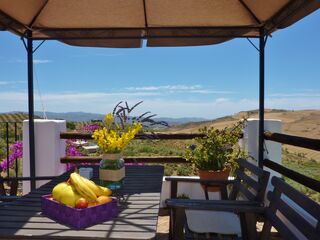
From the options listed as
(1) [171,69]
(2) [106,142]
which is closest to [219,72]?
(1) [171,69]

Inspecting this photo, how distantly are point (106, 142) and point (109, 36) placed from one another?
2.43m

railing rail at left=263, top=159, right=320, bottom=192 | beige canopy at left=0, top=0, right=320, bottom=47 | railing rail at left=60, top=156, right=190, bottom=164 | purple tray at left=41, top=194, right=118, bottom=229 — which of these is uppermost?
beige canopy at left=0, top=0, right=320, bottom=47

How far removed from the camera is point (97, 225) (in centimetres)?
165

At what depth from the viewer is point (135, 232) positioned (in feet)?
5.18

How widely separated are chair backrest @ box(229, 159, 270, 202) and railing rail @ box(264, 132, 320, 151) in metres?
0.49

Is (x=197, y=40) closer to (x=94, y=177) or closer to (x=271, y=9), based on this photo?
(x=271, y=9)

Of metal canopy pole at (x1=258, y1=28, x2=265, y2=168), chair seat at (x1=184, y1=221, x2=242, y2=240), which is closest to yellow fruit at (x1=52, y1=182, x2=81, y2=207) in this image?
chair seat at (x1=184, y1=221, x2=242, y2=240)

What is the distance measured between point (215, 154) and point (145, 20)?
1663 mm

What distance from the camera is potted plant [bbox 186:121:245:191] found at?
3822 millimetres

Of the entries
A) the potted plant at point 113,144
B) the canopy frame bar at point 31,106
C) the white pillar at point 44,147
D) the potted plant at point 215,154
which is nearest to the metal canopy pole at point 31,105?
the canopy frame bar at point 31,106

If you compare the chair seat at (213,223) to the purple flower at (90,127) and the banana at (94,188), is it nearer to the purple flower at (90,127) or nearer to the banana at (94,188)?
the banana at (94,188)

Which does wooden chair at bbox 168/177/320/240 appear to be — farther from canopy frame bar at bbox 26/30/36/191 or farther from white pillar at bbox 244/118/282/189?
canopy frame bar at bbox 26/30/36/191

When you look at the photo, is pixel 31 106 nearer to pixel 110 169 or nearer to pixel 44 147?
pixel 44 147

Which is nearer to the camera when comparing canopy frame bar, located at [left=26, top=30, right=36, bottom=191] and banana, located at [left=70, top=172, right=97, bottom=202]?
banana, located at [left=70, top=172, right=97, bottom=202]
